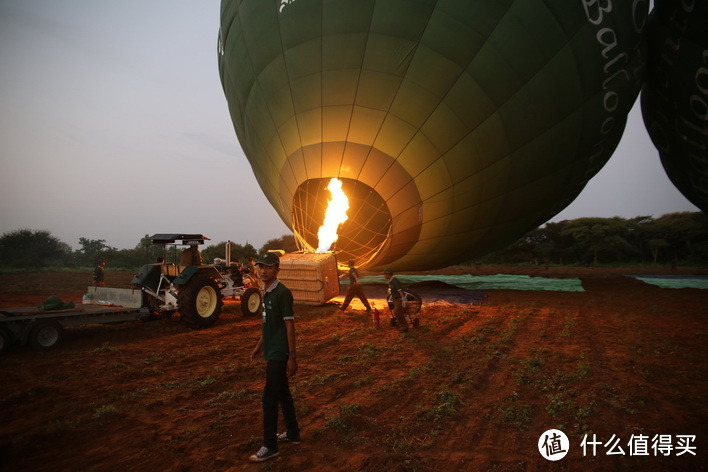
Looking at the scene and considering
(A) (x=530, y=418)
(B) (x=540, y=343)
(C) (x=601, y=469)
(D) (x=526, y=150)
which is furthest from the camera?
(D) (x=526, y=150)

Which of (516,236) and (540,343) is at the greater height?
(516,236)

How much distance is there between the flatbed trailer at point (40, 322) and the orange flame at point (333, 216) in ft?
14.8

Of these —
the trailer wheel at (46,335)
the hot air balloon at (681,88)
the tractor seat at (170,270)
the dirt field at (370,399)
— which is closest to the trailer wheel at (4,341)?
the dirt field at (370,399)

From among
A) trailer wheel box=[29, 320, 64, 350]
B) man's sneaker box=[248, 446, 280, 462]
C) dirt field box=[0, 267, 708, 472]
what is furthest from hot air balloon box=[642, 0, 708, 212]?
trailer wheel box=[29, 320, 64, 350]

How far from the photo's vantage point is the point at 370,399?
Answer: 3.61 meters

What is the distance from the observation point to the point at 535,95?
22.7ft

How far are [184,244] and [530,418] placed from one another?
7256 millimetres

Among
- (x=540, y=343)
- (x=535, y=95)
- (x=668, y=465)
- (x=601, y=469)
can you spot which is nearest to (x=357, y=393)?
(x=601, y=469)

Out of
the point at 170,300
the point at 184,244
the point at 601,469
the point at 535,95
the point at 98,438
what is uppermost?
the point at 535,95

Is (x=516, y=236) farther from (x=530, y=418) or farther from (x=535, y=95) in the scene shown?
(x=530, y=418)

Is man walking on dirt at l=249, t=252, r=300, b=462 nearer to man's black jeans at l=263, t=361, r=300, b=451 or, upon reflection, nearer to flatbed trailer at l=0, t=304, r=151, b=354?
man's black jeans at l=263, t=361, r=300, b=451

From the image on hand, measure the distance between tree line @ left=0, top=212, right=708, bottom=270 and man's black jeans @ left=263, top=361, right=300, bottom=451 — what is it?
29712mm

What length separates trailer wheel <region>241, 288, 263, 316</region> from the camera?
28.3ft

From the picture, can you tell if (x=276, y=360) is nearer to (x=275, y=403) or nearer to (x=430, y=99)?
(x=275, y=403)
